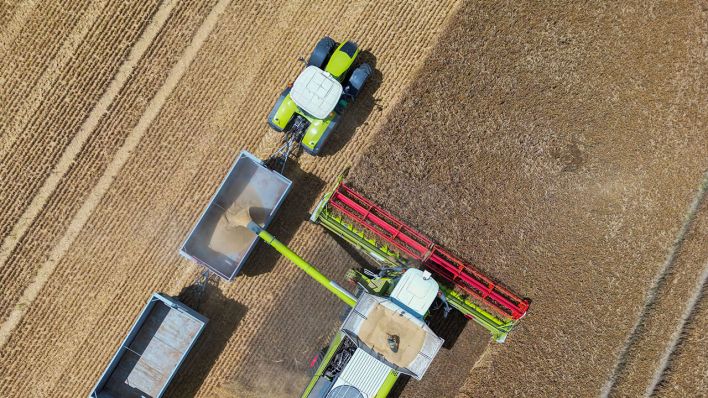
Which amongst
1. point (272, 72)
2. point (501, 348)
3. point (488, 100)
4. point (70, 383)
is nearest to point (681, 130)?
point (488, 100)

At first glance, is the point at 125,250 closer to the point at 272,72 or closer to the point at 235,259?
the point at 235,259

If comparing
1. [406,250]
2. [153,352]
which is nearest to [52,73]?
[153,352]

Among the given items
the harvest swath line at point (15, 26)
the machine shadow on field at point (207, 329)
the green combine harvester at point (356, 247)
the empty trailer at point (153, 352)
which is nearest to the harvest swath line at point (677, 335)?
the green combine harvester at point (356, 247)

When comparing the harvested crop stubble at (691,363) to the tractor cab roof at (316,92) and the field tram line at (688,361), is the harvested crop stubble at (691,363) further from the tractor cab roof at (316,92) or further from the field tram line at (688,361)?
the tractor cab roof at (316,92)

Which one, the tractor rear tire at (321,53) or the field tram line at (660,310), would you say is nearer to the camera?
the tractor rear tire at (321,53)

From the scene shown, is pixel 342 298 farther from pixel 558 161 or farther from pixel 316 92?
pixel 558 161

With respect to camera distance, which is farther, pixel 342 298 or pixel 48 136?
pixel 48 136
